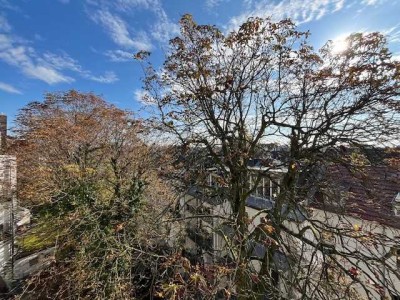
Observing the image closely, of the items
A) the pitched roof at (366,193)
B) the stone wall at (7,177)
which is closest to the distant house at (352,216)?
the pitched roof at (366,193)

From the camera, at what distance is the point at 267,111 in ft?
22.8

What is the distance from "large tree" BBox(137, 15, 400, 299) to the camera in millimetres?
5789

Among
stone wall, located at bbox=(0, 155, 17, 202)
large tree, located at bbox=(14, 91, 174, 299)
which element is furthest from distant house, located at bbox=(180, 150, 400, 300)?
stone wall, located at bbox=(0, 155, 17, 202)

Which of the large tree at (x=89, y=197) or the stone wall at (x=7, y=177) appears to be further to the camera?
the stone wall at (x=7, y=177)

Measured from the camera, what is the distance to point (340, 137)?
20.1 feet

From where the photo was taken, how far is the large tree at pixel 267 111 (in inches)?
228

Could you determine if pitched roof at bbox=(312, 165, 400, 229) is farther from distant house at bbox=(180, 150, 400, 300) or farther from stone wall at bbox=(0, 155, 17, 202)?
stone wall at bbox=(0, 155, 17, 202)

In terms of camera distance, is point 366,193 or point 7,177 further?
point 7,177

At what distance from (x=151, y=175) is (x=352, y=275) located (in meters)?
8.70

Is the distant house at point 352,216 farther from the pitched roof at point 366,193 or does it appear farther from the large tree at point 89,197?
the large tree at point 89,197

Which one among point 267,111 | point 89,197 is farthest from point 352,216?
point 89,197

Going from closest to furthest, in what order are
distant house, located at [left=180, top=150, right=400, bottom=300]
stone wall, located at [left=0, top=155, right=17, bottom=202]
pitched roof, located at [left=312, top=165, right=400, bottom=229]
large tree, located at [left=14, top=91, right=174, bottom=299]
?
distant house, located at [left=180, top=150, right=400, bottom=300]
pitched roof, located at [left=312, top=165, right=400, bottom=229]
large tree, located at [left=14, top=91, right=174, bottom=299]
stone wall, located at [left=0, top=155, right=17, bottom=202]

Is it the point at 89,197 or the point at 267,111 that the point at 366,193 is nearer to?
the point at 267,111

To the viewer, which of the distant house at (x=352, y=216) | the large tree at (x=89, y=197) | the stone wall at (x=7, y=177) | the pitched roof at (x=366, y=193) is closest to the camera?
the distant house at (x=352, y=216)
